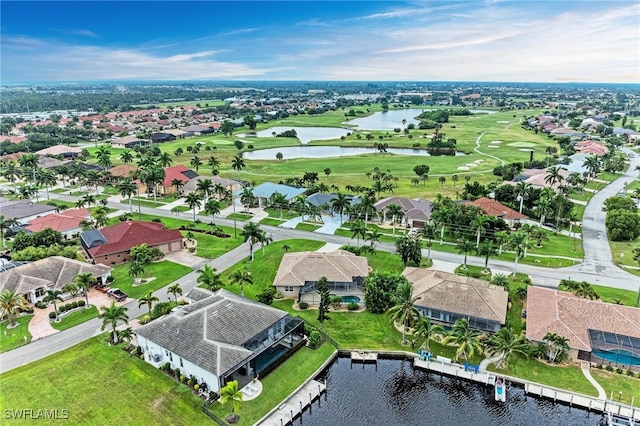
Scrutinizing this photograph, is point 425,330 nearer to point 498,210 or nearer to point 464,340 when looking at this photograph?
point 464,340

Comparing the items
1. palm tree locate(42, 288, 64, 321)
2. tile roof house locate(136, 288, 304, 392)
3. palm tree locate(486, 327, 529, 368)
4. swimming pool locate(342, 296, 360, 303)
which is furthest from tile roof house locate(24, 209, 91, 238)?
palm tree locate(486, 327, 529, 368)

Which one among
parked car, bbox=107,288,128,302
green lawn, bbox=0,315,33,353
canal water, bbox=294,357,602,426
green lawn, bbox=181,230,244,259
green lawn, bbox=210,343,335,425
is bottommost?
canal water, bbox=294,357,602,426

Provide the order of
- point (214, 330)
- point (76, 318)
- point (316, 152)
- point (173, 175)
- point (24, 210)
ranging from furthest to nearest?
point (316, 152)
point (173, 175)
point (24, 210)
point (76, 318)
point (214, 330)

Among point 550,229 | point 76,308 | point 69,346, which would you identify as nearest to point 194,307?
point 69,346

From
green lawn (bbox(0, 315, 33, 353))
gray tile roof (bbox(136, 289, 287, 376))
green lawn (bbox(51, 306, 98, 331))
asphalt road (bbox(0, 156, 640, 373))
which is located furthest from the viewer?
green lawn (bbox(51, 306, 98, 331))

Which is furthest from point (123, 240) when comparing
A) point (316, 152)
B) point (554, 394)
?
point (316, 152)

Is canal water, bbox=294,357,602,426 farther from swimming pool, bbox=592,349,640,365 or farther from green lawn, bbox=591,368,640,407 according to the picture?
swimming pool, bbox=592,349,640,365

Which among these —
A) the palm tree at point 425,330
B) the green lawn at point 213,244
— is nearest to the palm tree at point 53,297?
the green lawn at point 213,244
